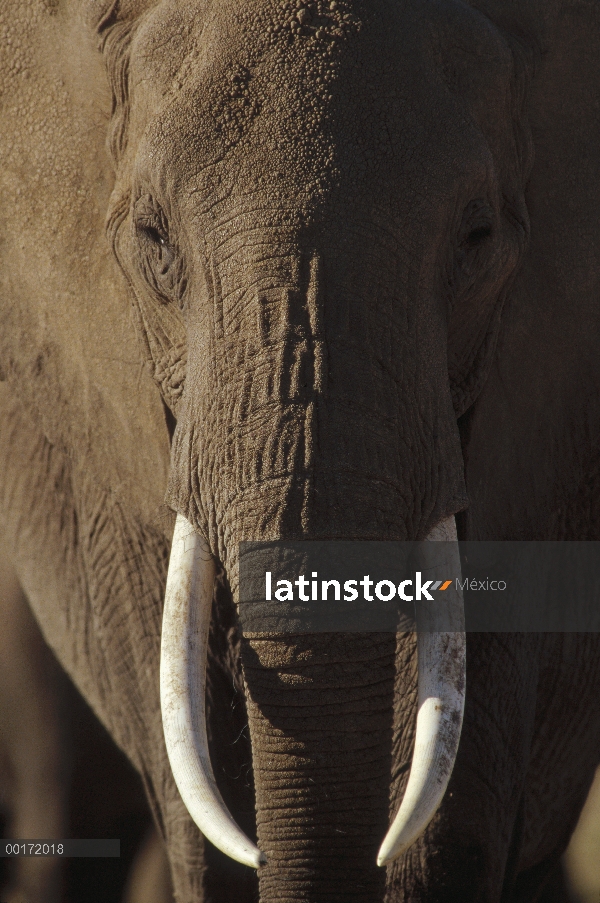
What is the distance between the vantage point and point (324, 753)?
191 cm

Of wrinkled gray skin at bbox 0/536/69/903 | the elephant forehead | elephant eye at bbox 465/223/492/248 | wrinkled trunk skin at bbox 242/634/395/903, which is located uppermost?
the elephant forehead

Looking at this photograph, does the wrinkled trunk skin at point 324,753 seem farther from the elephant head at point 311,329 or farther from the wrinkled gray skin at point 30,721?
the wrinkled gray skin at point 30,721

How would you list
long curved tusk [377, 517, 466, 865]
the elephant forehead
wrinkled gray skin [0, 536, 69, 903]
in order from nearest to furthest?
1. long curved tusk [377, 517, 466, 865]
2. the elephant forehead
3. wrinkled gray skin [0, 536, 69, 903]

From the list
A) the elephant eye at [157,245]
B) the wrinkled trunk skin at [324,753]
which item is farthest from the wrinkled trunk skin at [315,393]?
the elephant eye at [157,245]

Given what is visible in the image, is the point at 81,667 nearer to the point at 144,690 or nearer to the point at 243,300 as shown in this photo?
the point at 144,690

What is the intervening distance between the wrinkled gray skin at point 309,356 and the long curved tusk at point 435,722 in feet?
0.21

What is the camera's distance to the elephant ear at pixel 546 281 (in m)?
2.39

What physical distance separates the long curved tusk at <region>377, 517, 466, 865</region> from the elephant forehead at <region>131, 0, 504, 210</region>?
0.57 metres

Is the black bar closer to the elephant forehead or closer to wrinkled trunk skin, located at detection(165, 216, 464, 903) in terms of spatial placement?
wrinkled trunk skin, located at detection(165, 216, 464, 903)

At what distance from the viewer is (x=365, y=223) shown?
6.42 ft

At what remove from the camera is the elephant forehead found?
6.41ft

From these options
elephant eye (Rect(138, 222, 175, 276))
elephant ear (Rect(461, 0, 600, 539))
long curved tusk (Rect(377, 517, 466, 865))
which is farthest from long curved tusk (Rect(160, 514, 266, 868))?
elephant ear (Rect(461, 0, 600, 539))

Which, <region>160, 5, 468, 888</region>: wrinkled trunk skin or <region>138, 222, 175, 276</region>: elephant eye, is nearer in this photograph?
<region>160, 5, 468, 888</region>: wrinkled trunk skin

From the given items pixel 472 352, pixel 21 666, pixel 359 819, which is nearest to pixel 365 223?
pixel 472 352
